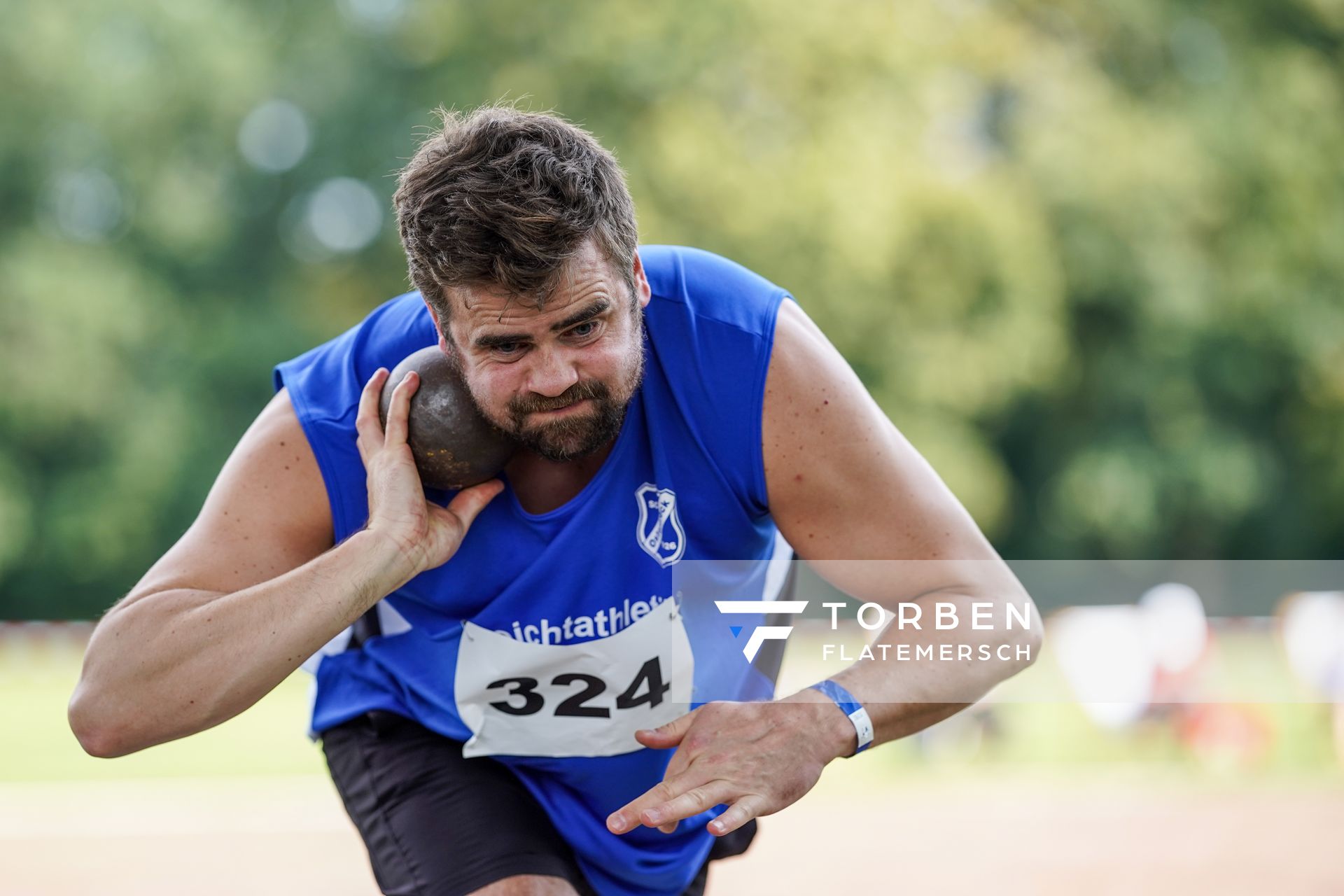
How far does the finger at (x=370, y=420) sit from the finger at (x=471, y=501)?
0.23 meters

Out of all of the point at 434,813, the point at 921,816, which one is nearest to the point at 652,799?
the point at 434,813

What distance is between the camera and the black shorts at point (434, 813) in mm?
3514

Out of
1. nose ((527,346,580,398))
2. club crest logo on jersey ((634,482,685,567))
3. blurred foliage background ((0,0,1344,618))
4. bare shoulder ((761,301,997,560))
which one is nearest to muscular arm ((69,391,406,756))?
nose ((527,346,580,398))

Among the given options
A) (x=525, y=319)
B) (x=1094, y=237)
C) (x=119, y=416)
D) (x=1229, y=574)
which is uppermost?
(x=1094, y=237)

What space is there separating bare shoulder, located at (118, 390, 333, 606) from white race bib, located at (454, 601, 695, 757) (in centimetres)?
49

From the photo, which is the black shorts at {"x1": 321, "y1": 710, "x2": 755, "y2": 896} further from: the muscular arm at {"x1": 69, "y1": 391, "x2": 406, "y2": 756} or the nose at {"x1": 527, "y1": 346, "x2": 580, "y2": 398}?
the nose at {"x1": 527, "y1": 346, "x2": 580, "y2": 398}

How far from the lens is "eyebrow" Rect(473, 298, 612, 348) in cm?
315

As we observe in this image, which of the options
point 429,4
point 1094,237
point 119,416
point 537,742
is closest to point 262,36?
point 429,4

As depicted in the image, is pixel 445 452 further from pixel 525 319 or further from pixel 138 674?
pixel 138 674

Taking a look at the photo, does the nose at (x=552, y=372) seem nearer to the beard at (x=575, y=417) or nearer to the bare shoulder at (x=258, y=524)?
the beard at (x=575, y=417)

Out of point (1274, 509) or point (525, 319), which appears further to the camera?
point (1274, 509)

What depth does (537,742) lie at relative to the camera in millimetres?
3666

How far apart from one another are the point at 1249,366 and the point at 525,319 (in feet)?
82.5

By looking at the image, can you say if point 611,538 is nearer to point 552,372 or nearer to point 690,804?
point 552,372
